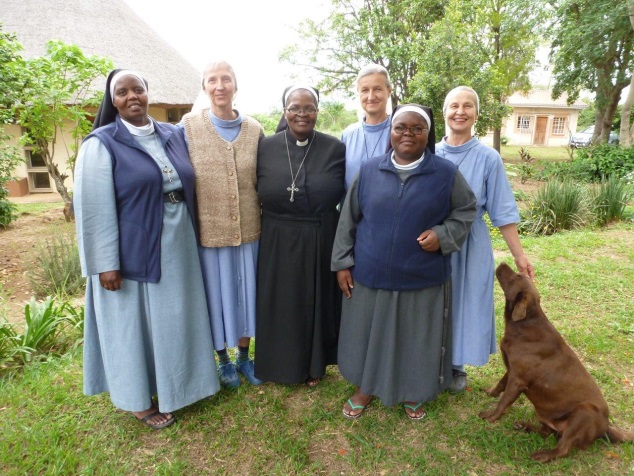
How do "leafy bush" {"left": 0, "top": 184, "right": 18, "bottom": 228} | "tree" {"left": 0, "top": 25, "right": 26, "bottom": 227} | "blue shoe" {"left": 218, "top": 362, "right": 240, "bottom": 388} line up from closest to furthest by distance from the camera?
1. "blue shoe" {"left": 218, "top": 362, "right": 240, "bottom": 388}
2. "tree" {"left": 0, "top": 25, "right": 26, "bottom": 227}
3. "leafy bush" {"left": 0, "top": 184, "right": 18, "bottom": 228}

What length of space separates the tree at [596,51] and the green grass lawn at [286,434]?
1640 centimetres

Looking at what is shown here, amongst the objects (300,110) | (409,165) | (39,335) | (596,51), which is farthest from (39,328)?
(596,51)

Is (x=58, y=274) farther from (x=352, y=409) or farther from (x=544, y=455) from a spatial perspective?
(x=544, y=455)

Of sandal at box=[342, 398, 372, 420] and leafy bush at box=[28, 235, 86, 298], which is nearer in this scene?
sandal at box=[342, 398, 372, 420]

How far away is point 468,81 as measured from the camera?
1326 cm

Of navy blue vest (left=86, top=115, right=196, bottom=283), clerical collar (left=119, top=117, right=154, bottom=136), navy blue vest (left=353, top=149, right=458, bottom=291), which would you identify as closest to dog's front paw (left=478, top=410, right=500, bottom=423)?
navy blue vest (left=353, top=149, right=458, bottom=291)

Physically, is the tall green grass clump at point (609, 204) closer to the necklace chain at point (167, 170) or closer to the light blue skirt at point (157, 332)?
the light blue skirt at point (157, 332)

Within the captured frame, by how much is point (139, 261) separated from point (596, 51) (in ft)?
63.9

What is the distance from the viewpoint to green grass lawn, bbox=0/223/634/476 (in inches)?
103

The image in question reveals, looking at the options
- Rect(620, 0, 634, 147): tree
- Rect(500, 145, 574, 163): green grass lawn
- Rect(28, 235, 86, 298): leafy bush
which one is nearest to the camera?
Rect(28, 235, 86, 298): leafy bush

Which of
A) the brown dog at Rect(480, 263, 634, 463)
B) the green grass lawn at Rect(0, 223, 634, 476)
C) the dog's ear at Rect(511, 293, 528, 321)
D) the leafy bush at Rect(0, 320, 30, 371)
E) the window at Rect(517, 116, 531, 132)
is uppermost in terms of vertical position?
the window at Rect(517, 116, 531, 132)

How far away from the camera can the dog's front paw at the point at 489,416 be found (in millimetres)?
2797

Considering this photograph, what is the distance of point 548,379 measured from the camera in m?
2.56

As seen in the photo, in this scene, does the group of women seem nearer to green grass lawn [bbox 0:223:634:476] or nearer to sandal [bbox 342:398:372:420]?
sandal [bbox 342:398:372:420]
